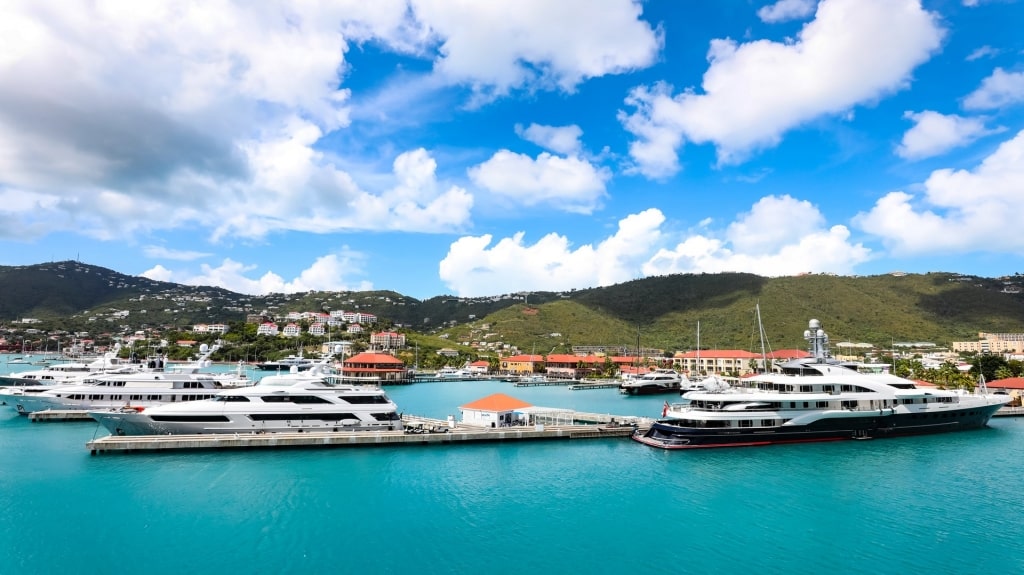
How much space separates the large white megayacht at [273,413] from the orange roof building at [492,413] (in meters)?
5.46

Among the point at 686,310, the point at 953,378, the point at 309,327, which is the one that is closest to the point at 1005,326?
the point at 686,310

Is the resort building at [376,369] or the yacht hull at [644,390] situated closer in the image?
the yacht hull at [644,390]

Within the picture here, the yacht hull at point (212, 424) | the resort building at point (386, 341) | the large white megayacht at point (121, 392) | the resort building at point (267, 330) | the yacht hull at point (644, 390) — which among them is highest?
the resort building at point (267, 330)

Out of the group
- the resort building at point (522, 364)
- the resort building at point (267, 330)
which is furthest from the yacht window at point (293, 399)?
the resort building at point (267, 330)

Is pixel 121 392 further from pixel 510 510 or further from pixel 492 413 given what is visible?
pixel 510 510

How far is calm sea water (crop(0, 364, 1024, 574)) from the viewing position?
1744 centimetres

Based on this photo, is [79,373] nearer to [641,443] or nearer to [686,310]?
[641,443]

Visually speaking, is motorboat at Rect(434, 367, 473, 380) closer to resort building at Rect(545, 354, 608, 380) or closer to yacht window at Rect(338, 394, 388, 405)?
resort building at Rect(545, 354, 608, 380)

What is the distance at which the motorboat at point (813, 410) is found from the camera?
113 ft

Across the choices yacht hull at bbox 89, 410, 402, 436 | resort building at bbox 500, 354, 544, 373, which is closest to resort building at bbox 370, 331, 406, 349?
resort building at bbox 500, 354, 544, 373

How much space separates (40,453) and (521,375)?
93.7 meters

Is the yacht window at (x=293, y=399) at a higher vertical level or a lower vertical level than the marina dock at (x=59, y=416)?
higher

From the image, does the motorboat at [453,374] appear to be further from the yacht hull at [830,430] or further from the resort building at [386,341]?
the yacht hull at [830,430]

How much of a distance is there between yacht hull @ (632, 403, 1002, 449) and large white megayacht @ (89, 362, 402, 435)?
63.5ft
